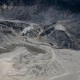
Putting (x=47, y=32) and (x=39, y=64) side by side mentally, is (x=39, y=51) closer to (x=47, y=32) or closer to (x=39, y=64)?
(x=39, y=64)

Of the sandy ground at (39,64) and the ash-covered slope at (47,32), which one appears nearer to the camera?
the sandy ground at (39,64)

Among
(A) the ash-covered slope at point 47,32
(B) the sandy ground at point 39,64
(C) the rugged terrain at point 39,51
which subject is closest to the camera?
(B) the sandy ground at point 39,64

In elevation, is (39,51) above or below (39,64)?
above

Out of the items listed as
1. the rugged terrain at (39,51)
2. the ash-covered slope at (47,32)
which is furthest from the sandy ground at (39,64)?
the ash-covered slope at (47,32)

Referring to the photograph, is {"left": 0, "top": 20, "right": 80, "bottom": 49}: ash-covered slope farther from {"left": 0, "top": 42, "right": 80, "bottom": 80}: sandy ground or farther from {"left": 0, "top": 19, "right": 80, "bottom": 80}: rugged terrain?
{"left": 0, "top": 42, "right": 80, "bottom": 80}: sandy ground

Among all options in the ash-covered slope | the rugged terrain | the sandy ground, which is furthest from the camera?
the ash-covered slope

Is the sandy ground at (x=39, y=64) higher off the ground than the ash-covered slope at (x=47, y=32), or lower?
lower

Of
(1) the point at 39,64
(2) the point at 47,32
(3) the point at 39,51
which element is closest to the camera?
(1) the point at 39,64

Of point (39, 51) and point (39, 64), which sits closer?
point (39, 64)

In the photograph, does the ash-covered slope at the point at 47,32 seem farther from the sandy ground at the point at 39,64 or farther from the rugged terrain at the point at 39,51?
the sandy ground at the point at 39,64

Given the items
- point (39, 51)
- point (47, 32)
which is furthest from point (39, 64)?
point (47, 32)

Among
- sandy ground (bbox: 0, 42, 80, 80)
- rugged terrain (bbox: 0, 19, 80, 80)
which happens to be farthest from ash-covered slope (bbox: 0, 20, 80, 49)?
sandy ground (bbox: 0, 42, 80, 80)

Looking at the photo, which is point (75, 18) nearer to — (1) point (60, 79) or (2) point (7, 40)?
(2) point (7, 40)

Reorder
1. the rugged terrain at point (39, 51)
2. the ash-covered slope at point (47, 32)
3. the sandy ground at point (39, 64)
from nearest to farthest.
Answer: the sandy ground at point (39, 64) < the rugged terrain at point (39, 51) < the ash-covered slope at point (47, 32)
